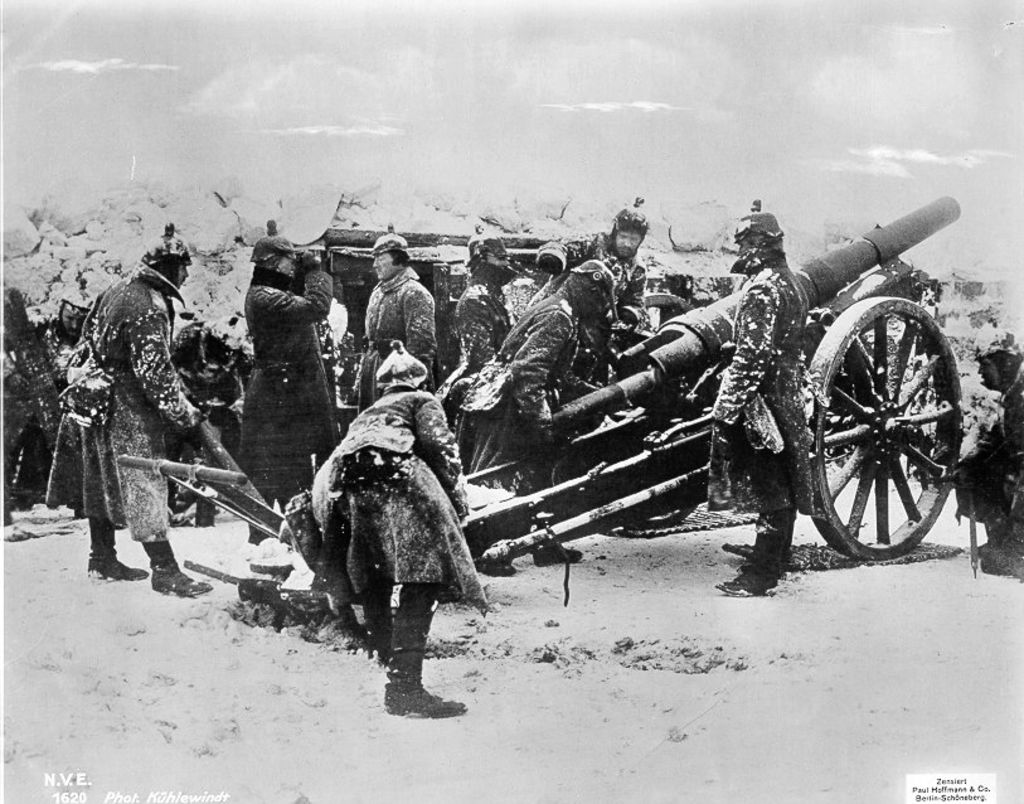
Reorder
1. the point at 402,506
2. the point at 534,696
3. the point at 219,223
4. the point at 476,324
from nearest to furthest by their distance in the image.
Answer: the point at 402,506
the point at 534,696
the point at 219,223
the point at 476,324

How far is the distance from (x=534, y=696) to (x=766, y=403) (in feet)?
5.51

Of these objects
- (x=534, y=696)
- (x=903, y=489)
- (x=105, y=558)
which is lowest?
(x=534, y=696)

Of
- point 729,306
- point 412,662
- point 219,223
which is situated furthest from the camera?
point 729,306

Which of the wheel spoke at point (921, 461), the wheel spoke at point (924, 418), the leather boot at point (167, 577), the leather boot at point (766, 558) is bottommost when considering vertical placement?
the leather boot at point (167, 577)

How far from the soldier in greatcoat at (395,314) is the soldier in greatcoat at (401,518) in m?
0.38

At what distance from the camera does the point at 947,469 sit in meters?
5.14

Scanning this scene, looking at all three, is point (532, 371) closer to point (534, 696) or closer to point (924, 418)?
point (534, 696)

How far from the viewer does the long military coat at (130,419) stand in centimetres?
458

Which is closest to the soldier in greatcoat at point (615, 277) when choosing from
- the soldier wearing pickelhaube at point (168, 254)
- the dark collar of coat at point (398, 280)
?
the dark collar of coat at point (398, 280)

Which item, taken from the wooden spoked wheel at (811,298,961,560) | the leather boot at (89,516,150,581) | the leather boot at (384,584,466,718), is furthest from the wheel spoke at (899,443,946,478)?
the leather boot at (89,516,150,581)

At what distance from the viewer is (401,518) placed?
4176 mm

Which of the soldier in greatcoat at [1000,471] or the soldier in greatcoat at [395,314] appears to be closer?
the soldier in greatcoat at [395,314]

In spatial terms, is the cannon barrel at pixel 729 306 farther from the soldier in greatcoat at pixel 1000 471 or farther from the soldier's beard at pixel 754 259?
the soldier in greatcoat at pixel 1000 471

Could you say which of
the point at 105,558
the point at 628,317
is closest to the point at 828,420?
the point at 628,317
